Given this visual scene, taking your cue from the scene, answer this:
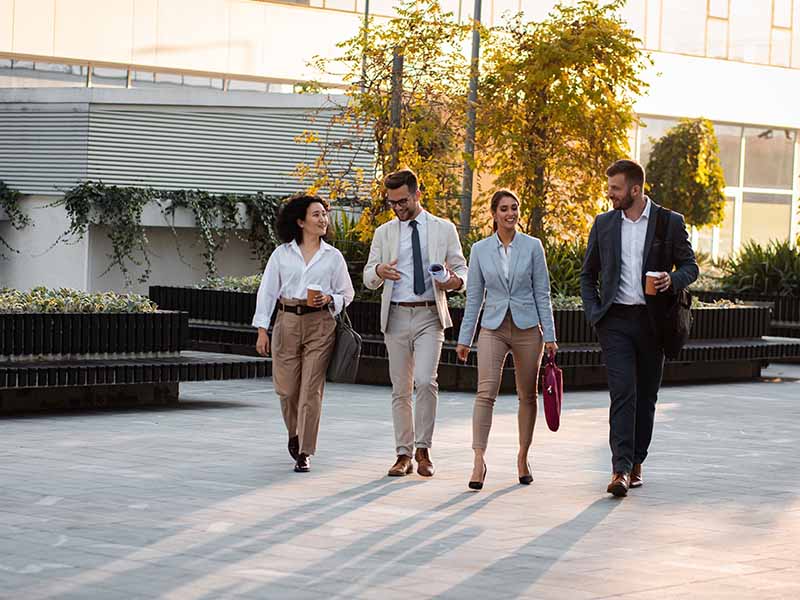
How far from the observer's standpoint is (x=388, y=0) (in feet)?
140

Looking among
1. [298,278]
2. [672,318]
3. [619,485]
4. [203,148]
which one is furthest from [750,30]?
[619,485]

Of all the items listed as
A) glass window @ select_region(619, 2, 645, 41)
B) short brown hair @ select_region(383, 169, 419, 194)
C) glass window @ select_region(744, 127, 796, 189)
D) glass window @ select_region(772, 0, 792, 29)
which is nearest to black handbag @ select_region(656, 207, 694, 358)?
short brown hair @ select_region(383, 169, 419, 194)

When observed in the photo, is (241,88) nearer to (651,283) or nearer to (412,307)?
(412,307)

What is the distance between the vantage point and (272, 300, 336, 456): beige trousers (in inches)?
405

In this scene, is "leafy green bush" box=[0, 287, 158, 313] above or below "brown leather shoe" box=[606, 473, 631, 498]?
above

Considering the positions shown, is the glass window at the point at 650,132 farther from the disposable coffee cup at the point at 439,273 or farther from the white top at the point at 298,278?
the disposable coffee cup at the point at 439,273

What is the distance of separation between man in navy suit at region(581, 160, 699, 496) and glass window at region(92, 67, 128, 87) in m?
31.3

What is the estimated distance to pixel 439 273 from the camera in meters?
9.94

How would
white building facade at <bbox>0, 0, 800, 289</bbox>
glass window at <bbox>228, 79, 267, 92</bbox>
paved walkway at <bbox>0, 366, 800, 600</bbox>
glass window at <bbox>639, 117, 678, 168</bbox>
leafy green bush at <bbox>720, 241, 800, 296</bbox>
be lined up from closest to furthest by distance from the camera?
1. paved walkway at <bbox>0, 366, 800, 600</bbox>
2. leafy green bush at <bbox>720, 241, 800, 296</bbox>
3. white building facade at <bbox>0, 0, 800, 289</bbox>
4. glass window at <bbox>228, 79, 267, 92</bbox>
5. glass window at <bbox>639, 117, 678, 168</bbox>

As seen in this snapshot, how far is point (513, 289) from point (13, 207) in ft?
56.1

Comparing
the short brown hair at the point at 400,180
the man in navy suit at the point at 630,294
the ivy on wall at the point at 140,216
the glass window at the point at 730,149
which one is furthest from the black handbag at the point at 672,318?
the glass window at the point at 730,149

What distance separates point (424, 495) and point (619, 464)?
3.79 feet

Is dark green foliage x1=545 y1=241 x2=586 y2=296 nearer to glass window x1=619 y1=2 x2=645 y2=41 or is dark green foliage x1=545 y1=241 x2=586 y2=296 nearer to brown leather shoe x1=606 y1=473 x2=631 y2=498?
brown leather shoe x1=606 y1=473 x2=631 y2=498

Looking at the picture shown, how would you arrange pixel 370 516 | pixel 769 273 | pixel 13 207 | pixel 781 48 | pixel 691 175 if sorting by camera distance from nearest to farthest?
pixel 370 516
pixel 769 273
pixel 13 207
pixel 691 175
pixel 781 48
